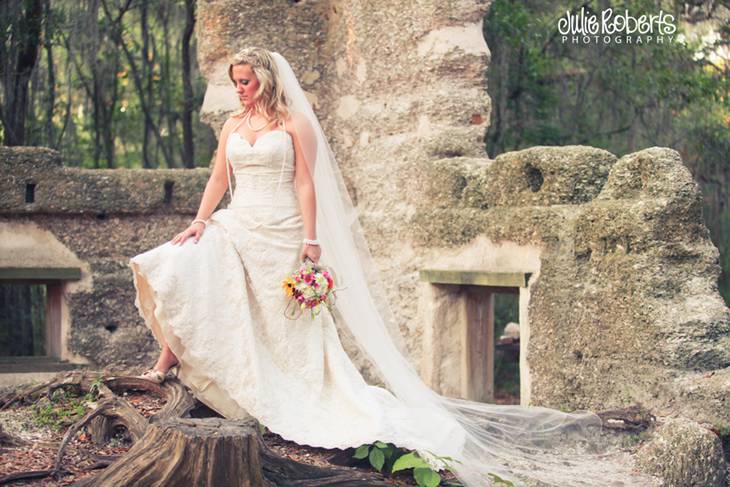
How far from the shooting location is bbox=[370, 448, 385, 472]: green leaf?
198 inches

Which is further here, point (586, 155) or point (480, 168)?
point (480, 168)

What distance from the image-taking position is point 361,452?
16.6 ft

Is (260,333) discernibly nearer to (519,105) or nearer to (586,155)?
(586,155)

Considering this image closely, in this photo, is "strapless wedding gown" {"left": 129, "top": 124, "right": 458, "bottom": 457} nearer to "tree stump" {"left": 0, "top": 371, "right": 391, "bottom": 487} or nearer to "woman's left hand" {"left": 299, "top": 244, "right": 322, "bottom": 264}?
"woman's left hand" {"left": 299, "top": 244, "right": 322, "bottom": 264}

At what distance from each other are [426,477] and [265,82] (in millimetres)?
2054

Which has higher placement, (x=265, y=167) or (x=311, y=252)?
(x=265, y=167)

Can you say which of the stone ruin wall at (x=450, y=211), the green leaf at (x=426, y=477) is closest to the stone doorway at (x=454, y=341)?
the stone ruin wall at (x=450, y=211)

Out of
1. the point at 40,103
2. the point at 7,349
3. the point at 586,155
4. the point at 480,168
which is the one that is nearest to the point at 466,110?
the point at 480,168

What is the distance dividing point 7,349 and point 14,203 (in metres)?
4.58

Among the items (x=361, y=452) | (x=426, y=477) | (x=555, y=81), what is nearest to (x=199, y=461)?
(x=361, y=452)

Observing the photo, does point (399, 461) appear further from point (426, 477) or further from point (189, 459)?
point (189, 459)

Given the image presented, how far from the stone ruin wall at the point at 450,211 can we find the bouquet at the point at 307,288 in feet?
6.89

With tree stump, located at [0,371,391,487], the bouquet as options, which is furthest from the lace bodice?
tree stump, located at [0,371,391,487]

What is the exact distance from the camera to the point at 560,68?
14.4 meters
